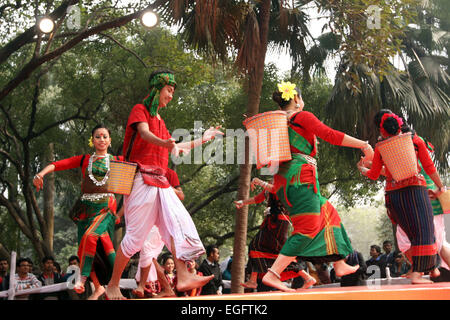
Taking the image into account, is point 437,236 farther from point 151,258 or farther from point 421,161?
point 151,258

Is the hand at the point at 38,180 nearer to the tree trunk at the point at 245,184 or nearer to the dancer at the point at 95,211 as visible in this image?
the dancer at the point at 95,211

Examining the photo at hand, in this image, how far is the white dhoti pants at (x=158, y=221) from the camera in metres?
4.57

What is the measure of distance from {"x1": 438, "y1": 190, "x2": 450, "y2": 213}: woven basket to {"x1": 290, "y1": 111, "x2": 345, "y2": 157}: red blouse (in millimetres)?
1572

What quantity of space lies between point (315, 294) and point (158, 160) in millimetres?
1969

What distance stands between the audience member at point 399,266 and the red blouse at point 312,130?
6084 millimetres

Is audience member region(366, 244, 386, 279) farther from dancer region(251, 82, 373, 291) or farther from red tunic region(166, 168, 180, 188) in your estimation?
red tunic region(166, 168, 180, 188)

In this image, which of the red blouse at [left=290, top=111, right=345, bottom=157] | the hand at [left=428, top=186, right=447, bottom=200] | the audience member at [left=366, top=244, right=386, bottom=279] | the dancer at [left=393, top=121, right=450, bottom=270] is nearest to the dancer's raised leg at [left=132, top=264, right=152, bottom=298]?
the red blouse at [left=290, top=111, right=345, bottom=157]

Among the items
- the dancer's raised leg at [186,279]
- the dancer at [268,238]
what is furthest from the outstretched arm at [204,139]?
the dancer at [268,238]

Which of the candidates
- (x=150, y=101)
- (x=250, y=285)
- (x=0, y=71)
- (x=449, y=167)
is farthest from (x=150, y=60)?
(x=449, y=167)

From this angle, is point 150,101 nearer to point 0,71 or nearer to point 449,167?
point 0,71

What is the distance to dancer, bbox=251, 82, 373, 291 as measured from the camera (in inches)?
177

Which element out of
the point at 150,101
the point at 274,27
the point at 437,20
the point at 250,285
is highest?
the point at 437,20

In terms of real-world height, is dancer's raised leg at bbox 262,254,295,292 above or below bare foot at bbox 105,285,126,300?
above
